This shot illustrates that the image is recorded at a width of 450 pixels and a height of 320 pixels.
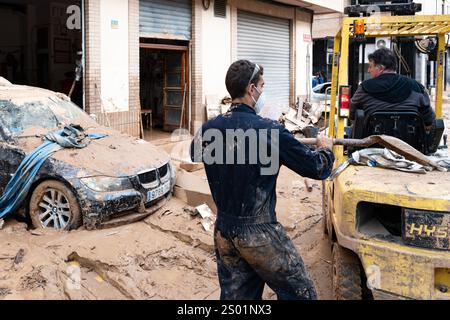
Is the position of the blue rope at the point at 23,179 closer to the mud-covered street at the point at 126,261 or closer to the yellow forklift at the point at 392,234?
the mud-covered street at the point at 126,261

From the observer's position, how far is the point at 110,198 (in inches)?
225

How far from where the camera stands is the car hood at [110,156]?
5922mm

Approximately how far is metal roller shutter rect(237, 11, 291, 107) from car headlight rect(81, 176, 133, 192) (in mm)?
10094

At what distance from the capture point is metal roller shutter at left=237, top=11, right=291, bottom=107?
15656 mm

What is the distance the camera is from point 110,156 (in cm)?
630

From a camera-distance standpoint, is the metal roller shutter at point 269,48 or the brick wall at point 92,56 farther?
the metal roller shutter at point 269,48

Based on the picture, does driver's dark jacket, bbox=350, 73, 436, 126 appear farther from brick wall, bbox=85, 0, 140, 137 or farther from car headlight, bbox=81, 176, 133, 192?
brick wall, bbox=85, 0, 140, 137

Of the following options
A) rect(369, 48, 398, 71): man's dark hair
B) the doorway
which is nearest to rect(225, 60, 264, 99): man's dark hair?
rect(369, 48, 398, 71): man's dark hair

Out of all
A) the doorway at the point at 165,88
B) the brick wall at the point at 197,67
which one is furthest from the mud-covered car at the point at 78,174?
the brick wall at the point at 197,67

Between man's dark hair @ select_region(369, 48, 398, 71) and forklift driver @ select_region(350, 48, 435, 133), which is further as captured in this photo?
man's dark hair @ select_region(369, 48, 398, 71)

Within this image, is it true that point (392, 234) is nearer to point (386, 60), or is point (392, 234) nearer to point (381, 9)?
point (386, 60)
